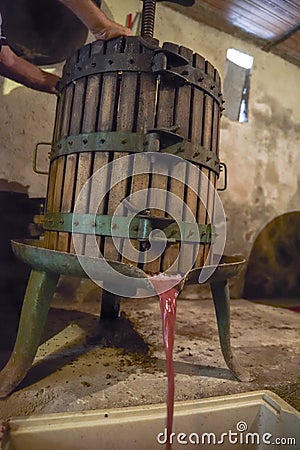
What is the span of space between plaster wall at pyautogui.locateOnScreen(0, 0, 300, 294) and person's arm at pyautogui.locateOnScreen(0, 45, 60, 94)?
26.7 inches

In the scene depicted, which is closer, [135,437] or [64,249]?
[135,437]

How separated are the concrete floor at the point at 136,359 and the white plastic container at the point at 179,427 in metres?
0.10

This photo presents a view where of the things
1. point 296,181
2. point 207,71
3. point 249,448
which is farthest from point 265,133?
point 249,448

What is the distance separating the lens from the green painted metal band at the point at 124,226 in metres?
1.56

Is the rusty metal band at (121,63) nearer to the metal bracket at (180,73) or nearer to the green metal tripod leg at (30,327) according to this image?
the metal bracket at (180,73)

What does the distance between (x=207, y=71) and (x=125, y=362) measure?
1649 millimetres

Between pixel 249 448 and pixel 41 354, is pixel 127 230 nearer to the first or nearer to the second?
Answer: pixel 41 354

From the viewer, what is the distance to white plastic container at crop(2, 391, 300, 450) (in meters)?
1.28

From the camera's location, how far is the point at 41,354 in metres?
1.95

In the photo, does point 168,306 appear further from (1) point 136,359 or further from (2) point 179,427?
(1) point 136,359

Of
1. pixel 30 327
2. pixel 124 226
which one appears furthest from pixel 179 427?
pixel 124 226

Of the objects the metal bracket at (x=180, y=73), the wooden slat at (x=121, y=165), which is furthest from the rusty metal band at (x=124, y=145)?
the metal bracket at (x=180, y=73)

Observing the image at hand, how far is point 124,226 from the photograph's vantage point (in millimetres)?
1562

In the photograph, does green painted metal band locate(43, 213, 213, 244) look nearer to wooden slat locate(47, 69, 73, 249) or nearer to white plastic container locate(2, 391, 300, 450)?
wooden slat locate(47, 69, 73, 249)
